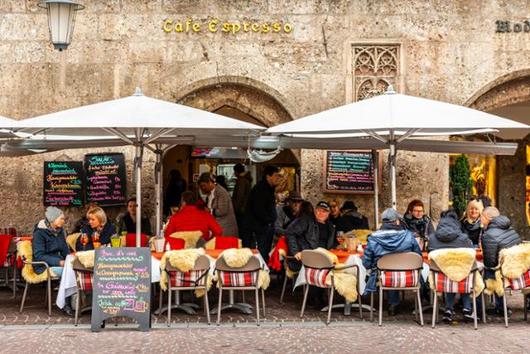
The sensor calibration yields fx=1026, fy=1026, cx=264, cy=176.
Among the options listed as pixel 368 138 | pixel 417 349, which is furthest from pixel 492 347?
pixel 368 138

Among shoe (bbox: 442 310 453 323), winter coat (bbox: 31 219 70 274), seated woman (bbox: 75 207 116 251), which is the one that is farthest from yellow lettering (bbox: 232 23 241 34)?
shoe (bbox: 442 310 453 323)

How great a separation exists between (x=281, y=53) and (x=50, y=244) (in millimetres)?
5754

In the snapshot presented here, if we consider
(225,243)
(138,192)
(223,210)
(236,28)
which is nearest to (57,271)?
(138,192)

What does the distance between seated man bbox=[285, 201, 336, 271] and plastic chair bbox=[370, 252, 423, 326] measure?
148cm

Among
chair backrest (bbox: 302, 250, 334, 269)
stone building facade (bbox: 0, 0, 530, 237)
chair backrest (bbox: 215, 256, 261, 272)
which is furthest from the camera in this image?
stone building facade (bbox: 0, 0, 530, 237)

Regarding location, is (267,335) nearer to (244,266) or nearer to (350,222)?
(244,266)

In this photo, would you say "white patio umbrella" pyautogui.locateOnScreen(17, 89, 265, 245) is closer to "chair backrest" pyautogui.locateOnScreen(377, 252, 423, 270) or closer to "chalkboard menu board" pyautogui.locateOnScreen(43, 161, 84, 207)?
"chair backrest" pyautogui.locateOnScreen(377, 252, 423, 270)

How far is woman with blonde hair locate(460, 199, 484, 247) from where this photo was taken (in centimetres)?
1348

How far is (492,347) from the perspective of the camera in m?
10.6

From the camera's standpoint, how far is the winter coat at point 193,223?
13758 mm

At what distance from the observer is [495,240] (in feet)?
40.1

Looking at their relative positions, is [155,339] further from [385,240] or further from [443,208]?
[443,208]

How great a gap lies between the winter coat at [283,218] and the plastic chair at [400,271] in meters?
4.09

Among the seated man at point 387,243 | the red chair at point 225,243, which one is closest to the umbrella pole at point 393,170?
the seated man at point 387,243
